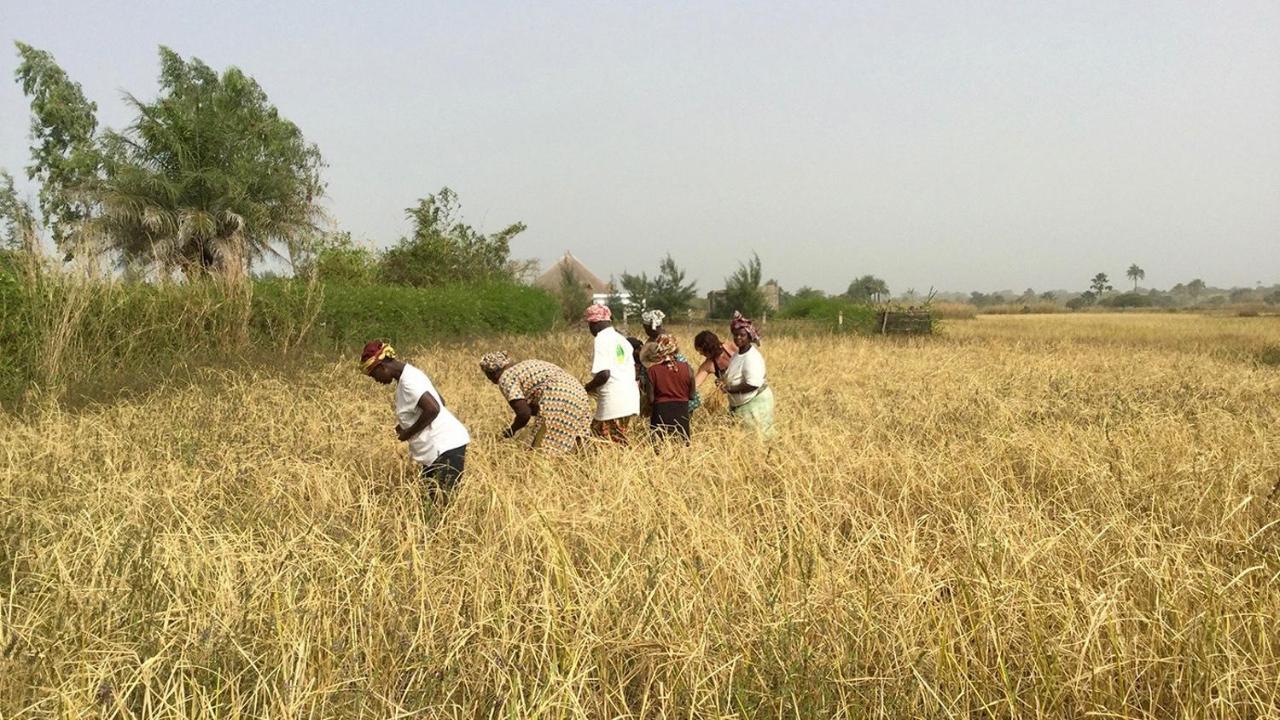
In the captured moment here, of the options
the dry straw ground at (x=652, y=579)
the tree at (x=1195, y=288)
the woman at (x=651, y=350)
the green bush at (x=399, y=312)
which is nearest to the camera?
the dry straw ground at (x=652, y=579)

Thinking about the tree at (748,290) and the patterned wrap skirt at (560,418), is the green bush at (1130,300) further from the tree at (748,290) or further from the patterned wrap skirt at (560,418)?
the patterned wrap skirt at (560,418)

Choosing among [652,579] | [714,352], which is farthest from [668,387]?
[652,579]

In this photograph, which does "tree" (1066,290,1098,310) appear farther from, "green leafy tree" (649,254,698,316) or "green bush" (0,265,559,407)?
"green bush" (0,265,559,407)

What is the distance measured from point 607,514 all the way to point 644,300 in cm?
3280

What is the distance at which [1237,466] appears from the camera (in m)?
4.14

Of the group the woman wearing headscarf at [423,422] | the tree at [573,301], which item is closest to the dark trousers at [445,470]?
the woman wearing headscarf at [423,422]

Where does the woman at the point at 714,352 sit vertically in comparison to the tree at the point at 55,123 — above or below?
below

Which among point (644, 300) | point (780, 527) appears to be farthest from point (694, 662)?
point (644, 300)

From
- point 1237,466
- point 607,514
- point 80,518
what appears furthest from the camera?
point 1237,466

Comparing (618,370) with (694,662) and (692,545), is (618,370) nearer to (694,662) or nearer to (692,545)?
(692,545)

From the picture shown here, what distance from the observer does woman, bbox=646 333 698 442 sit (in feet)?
19.0

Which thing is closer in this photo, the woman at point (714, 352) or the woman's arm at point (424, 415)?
the woman's arm at point (424, 415)

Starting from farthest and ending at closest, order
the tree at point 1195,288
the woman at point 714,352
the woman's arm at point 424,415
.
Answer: the tree at point 1195,288 < the woman at point 714,352 < the woman's arm at point 424,415

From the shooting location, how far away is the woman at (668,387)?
580 centimetres
